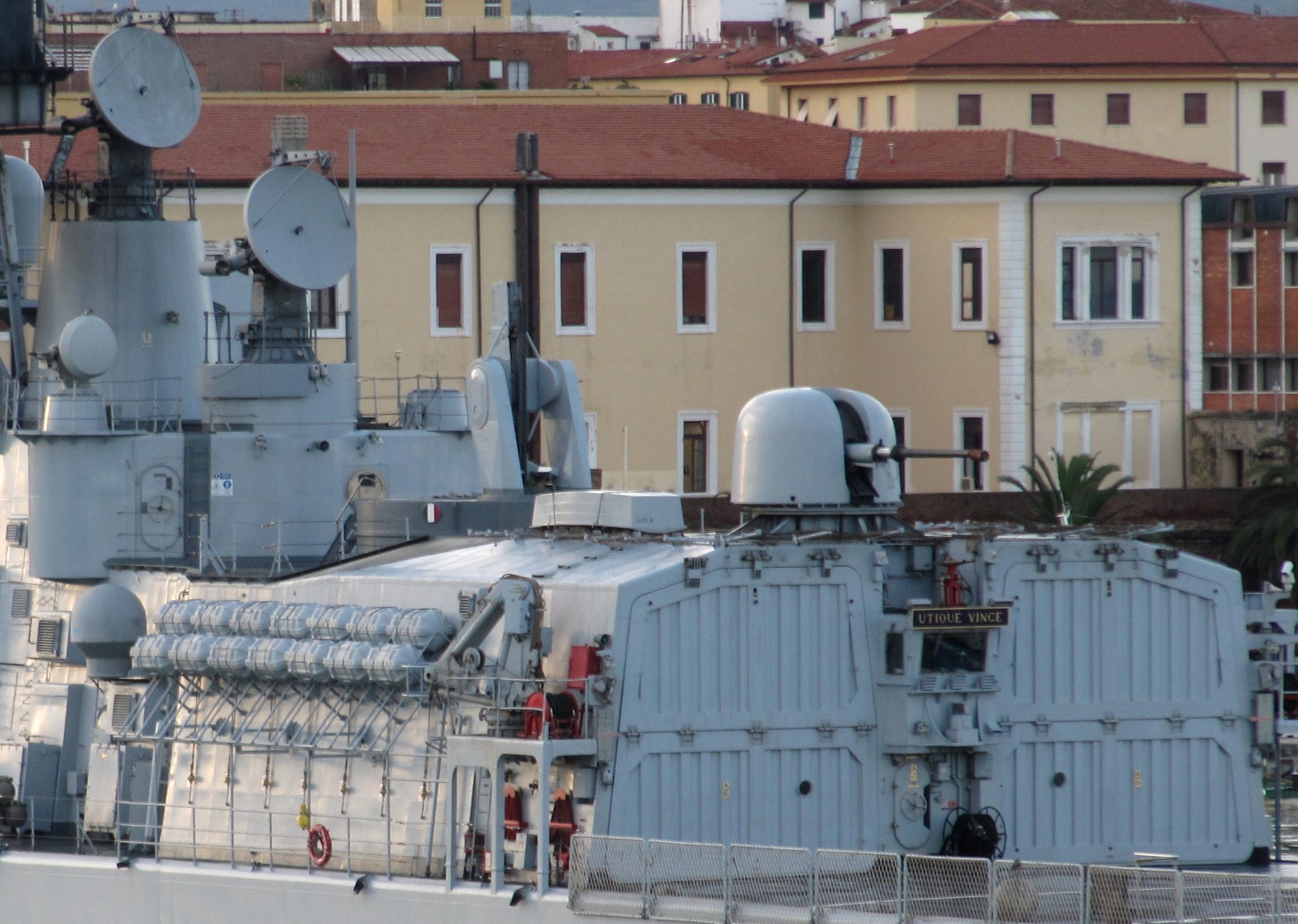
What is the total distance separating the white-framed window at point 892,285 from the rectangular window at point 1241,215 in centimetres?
1502

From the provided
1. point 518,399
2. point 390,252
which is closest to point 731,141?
point 390,252

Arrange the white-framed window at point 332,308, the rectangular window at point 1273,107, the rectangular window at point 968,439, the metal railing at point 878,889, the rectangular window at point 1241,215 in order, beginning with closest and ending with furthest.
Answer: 1. the metal railing at point 878,889
2. the white-framed window at point 332,308
3. the rectangular window at point 968,439
4. the rectangular window at point 1241,215
5. the rectangular window at point 1273,107

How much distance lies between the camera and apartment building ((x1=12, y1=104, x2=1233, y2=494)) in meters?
65.4

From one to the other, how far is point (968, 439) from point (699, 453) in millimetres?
6943

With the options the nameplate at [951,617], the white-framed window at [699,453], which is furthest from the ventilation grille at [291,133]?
the white-framed window at [699,453]

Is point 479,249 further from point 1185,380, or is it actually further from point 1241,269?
point 1241,269

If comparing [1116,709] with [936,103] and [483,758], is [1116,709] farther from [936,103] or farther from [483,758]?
[936,103]

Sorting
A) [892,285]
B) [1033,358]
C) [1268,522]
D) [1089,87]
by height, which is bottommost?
[1268,522]

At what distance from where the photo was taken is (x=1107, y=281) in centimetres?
6862

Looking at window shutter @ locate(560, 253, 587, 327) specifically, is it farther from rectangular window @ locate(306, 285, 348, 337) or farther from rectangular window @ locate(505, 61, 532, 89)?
rectangular window @ locate(505, 61, 532, 89)

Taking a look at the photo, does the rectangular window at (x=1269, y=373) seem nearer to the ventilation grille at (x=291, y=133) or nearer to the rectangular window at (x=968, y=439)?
the rectangular window at (x=968, y=439)

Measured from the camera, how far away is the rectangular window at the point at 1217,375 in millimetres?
81625

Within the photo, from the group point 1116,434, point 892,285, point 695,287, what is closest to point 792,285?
point 695,287

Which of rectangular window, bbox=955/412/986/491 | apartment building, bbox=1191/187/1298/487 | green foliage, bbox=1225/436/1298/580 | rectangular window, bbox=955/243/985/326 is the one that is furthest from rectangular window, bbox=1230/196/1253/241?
green foliage, bbox=1225/436/1298/580
